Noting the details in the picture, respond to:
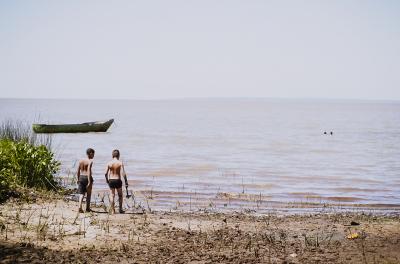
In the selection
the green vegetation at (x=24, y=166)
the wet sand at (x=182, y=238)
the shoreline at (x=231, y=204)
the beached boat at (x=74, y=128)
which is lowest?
the shoreline at (x=231, y=204)

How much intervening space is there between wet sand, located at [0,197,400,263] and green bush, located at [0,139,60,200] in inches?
55.1

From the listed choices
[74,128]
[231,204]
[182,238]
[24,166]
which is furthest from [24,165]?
[74,128]

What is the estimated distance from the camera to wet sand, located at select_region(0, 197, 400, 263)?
7.63 meters

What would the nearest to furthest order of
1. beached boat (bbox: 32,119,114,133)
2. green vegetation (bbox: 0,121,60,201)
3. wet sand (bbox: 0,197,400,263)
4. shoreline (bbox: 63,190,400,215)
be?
wet sand (bbox: 0,197,400,263)
green vegetation (bbox: 0,121,60,201)
shoreline (bbox: 63,190,400,215)
beached boat (bbox: 32,119,114,133)

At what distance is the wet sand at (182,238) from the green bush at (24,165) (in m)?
1.40

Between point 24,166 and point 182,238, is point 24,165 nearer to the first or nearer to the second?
point 24,166

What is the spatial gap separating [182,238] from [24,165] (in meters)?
6.48

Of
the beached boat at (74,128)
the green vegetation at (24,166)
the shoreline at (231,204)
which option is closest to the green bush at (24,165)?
the green vegetation at (24,166)

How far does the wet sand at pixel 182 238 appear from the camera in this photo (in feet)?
25.0

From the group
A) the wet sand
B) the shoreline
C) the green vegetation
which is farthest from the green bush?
the wet sand

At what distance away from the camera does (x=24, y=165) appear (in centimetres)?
1313

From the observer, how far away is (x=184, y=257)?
25.3 ft

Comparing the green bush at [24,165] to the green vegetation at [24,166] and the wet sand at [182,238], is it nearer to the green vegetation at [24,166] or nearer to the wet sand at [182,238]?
the green vegetation at [24,166]

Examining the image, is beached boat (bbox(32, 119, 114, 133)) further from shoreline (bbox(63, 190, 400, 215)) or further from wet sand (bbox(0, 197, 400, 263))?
wet sand (bbox(0, 197, 400, 263))
